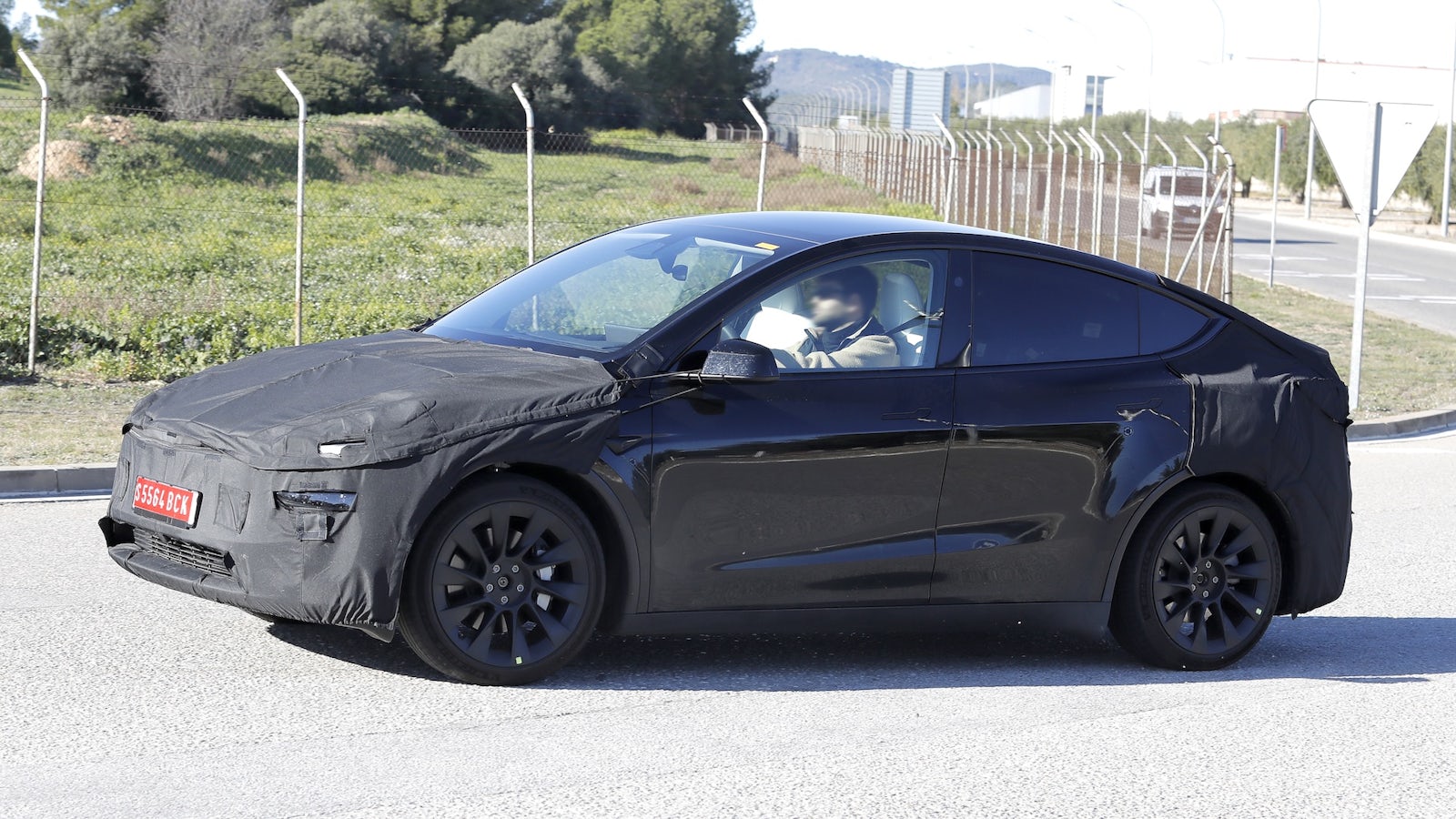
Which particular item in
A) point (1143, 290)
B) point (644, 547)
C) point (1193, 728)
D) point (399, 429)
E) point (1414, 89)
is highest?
point (1414, 89)

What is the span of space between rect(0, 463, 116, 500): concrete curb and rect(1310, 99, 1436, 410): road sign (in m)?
10.1

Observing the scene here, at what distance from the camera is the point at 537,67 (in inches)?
2872

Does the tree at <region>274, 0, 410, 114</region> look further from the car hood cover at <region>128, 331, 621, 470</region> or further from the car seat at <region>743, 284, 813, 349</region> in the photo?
the car seat at <region>743, 284, 813, 349</region>

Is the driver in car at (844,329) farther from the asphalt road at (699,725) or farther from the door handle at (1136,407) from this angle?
the asphalt road at (699,725)

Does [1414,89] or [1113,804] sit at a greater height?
[1414,89]

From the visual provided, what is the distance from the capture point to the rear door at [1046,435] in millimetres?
5855

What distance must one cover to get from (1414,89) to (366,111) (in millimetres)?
73742

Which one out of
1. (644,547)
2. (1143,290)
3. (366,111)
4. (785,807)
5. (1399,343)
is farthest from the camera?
(366,111)

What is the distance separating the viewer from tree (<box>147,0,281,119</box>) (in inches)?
1831

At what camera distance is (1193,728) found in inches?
214

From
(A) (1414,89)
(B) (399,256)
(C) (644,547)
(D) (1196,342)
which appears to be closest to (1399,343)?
A: (B) (399,256)

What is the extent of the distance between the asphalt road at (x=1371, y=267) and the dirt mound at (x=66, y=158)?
22677 mm

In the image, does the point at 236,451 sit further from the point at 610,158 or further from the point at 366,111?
the point at 366,111

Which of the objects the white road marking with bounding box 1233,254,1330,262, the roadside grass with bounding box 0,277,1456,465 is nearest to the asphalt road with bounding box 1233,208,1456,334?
the white road marking with bounding box 1233,254,1330,262
